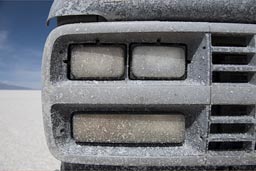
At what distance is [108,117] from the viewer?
1.37 metres

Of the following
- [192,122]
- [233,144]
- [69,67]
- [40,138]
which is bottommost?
[40,138]

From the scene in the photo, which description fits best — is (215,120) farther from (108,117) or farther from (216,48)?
(108,117)

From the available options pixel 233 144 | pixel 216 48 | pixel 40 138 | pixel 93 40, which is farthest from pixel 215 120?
pixel 40 138

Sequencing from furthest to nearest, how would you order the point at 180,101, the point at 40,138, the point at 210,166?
1. the point at 40,138
2. the point at 210,166
3. the point at 180,101

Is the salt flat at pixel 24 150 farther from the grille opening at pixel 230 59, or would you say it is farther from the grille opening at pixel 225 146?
the grille opening at pixel 230 59

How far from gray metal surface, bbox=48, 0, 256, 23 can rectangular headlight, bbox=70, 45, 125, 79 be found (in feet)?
0.52

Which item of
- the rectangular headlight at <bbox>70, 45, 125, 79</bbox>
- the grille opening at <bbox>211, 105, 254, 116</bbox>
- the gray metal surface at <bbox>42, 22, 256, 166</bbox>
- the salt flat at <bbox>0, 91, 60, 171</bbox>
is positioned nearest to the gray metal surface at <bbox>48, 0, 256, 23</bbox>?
the gray metal surface at <bbox>42, 22, 256, 166</bbox>

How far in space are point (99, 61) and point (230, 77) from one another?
2.05 feet

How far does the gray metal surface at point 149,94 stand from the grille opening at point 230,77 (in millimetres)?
61

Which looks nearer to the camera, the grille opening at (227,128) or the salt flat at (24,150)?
the grille opening at (227,128)

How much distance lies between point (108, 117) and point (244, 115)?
63 cm

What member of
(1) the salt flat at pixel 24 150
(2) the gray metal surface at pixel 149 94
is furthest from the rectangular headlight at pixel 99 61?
(1) the salt flat at pixel 24 150

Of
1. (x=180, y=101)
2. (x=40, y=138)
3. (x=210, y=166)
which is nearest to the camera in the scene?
(x=180, y=101)

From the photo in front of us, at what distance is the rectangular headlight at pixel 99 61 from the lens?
4.39 ft
